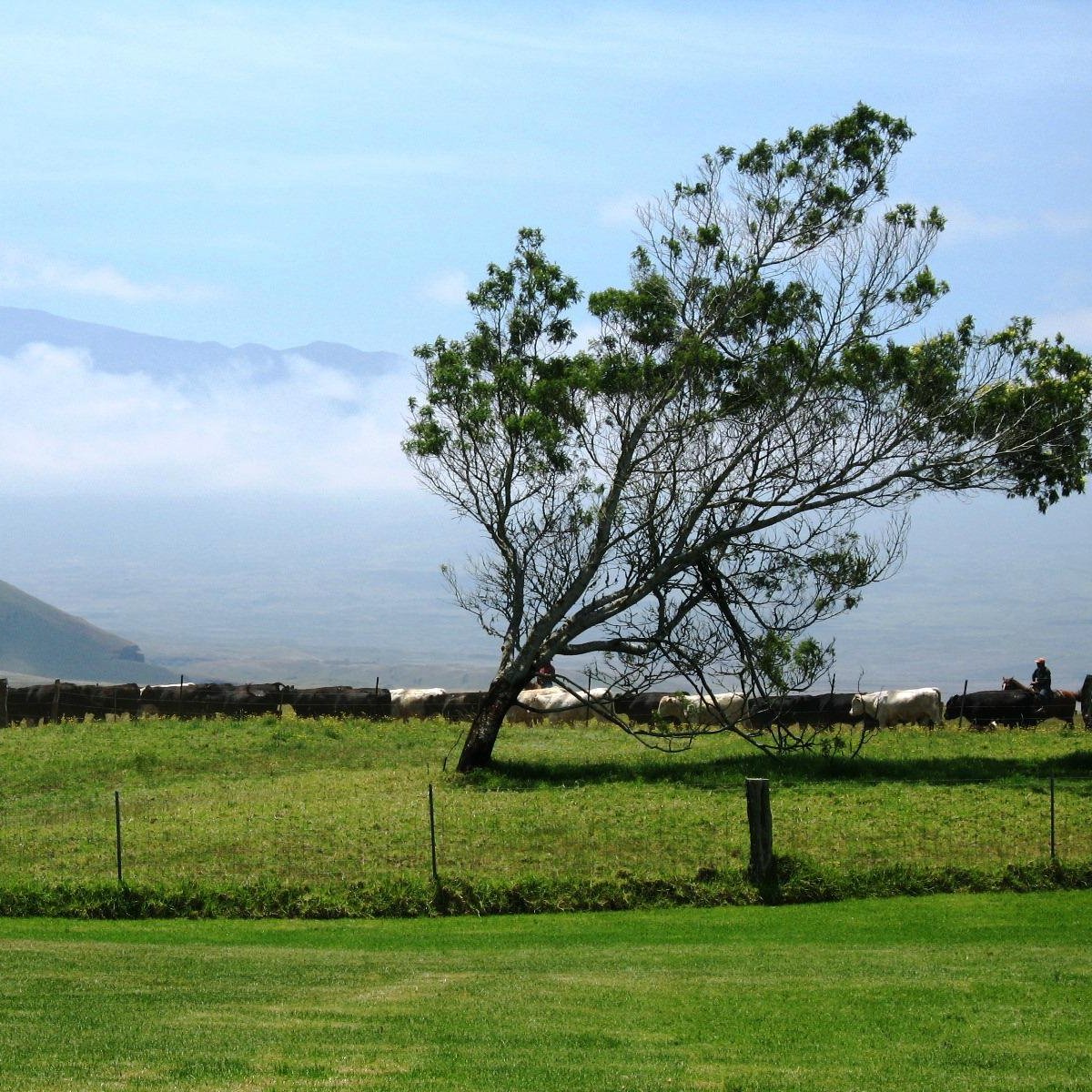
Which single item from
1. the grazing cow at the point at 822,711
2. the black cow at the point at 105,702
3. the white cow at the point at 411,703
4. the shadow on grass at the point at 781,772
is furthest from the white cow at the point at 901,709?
the black cow at the point at 105,702

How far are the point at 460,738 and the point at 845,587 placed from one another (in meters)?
12.5

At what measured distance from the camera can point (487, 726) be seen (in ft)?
119

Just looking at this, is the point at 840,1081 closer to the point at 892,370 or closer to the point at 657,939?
the point at 657,939

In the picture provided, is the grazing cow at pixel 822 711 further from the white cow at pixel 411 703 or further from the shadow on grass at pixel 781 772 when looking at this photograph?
the white cow at pixel 411 703

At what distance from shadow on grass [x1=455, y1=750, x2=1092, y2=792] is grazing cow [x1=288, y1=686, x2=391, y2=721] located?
1641cm

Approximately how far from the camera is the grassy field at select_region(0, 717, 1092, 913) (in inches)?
942

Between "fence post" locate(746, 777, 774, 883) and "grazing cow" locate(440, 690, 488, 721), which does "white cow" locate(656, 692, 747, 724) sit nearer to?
"grazing cow" locate(440, 690, 488, 721)

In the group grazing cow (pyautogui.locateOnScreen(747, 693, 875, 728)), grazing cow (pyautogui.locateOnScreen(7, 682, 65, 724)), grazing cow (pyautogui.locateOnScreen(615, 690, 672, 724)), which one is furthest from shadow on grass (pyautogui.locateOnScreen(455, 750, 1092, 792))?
grazing cow (pyautogui.locateOnScreen(7, 682, 65, 724))

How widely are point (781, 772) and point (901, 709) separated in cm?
1468

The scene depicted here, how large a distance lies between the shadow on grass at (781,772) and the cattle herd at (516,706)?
33.7 feet

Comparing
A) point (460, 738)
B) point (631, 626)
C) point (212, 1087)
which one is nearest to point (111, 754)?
point (460, 738)

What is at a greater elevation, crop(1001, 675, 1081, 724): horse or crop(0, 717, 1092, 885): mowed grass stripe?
crop(1001, 675, 1081, 724): horse

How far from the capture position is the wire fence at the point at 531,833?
23766 mm

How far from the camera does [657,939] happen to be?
19.8 meters
